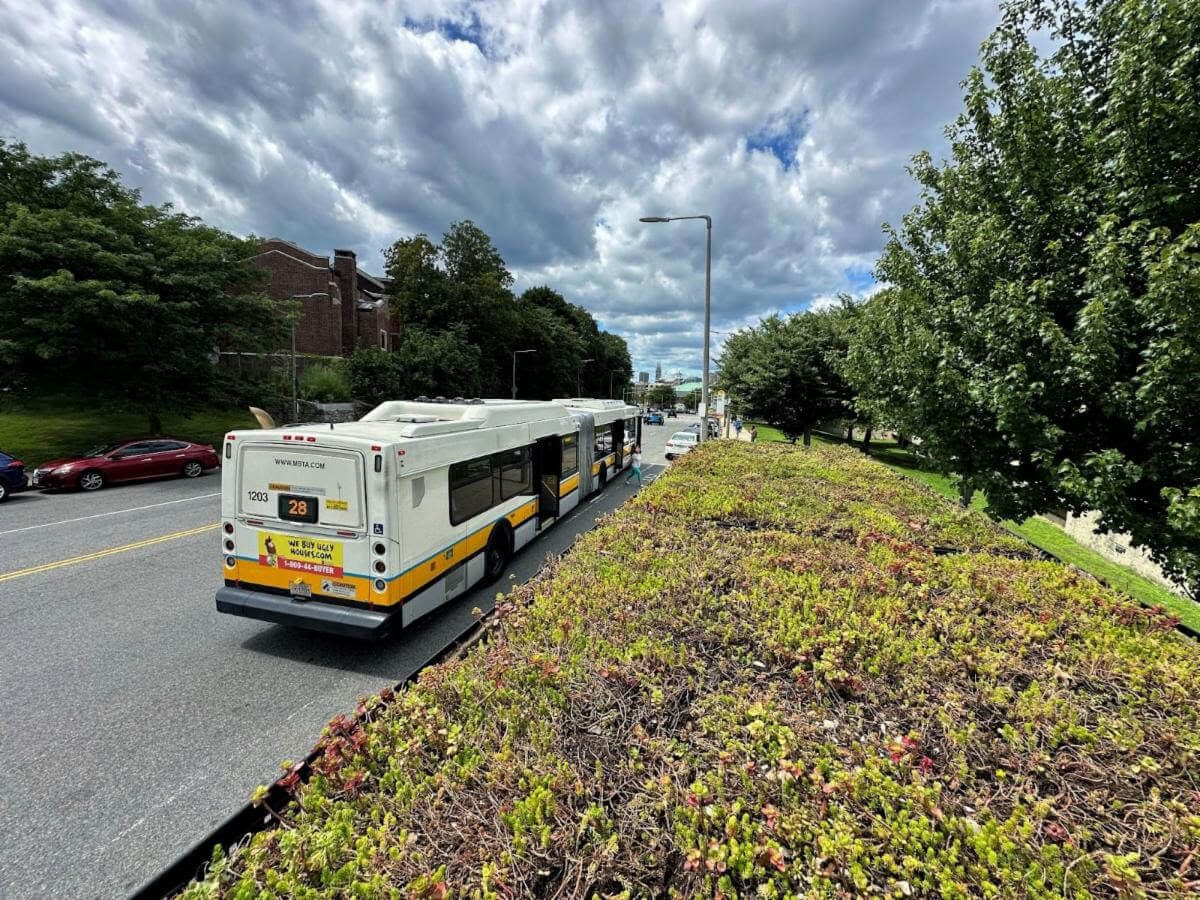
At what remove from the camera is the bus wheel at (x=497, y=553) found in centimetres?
783

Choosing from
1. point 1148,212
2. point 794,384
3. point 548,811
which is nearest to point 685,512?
point 548,811

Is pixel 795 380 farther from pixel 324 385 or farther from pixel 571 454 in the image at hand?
pixel 324 385

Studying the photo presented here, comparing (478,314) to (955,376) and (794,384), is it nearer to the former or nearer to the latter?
(794,384)

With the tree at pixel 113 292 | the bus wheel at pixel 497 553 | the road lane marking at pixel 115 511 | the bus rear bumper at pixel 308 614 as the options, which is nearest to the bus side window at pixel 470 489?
the bus wheel at pixel 497 553

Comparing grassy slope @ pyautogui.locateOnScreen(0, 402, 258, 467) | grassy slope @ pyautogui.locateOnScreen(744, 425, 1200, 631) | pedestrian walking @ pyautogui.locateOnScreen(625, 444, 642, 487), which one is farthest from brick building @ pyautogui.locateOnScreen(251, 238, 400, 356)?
grassy slope @ pyautogui.locateOnScreen(744, 425, 1200, 631)

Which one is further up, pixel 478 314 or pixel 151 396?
pixel 478 314

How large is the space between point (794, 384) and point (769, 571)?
2121 centimetres

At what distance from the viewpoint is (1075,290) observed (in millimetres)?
5461

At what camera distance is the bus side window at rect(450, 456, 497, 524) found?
22.0 feet

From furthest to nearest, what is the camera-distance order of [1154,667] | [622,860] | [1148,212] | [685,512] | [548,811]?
[685,512]
[1148,212]
[1154,667]
[548,811]
[622,860]

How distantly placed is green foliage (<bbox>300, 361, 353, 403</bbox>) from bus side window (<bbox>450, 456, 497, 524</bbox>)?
89.1ft

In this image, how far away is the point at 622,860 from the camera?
1.84 metres

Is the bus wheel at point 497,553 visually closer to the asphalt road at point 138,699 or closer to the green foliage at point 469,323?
the asphalt road at point 138,699

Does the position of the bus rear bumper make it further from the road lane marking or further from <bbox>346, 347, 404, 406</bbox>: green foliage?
<bbox>346, 347, 404, 406</bbox>: green foliage
